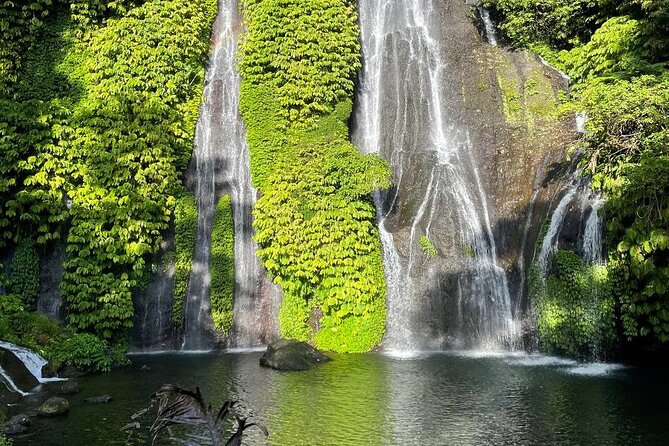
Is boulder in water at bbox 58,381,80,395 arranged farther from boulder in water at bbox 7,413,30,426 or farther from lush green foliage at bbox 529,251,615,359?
lush green foliage at bbox 529,251,615,359

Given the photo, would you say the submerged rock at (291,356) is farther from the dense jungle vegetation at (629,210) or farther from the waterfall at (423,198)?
the dense jungle vegetation at (629,210)

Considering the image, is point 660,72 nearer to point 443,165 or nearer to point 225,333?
point 443,165

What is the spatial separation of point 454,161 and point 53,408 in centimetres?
1400

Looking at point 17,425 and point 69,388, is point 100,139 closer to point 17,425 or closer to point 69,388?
point 69,388

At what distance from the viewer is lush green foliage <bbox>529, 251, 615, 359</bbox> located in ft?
45.0

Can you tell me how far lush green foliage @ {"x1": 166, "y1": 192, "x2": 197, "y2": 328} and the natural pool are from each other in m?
2.27

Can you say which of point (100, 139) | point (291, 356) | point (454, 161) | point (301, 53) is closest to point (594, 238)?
point (454, 161)

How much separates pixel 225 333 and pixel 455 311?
6.64 m

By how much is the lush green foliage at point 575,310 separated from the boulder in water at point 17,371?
11983mm

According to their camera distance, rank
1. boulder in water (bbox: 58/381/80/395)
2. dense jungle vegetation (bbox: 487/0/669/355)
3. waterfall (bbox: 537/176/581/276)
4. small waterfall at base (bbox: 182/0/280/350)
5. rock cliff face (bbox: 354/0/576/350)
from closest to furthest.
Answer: boulder in water (bbox: 58/381/80/395) < dense jungle vegetation (bbox: 487/0/669/355) < waterfall (bbox: 537/176/581/276) < rock cliff face (bbox: 354/0/576/350) < small waterfall at base (bbox: 182/0/280/350)

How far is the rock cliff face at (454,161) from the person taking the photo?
52.4 feet

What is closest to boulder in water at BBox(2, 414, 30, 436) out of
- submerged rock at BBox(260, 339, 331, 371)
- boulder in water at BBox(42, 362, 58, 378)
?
boulder in water at BBox(42, 362, 58, 378)

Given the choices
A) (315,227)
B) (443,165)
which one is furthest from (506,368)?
(443,165)

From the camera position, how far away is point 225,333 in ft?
54.3
